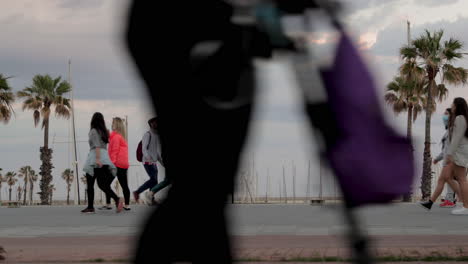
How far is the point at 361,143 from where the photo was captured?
75.8 inches

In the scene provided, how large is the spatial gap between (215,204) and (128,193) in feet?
43.3

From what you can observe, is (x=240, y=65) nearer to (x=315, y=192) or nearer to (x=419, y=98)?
(x=315, y=192)

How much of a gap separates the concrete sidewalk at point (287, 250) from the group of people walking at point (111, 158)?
247 inches

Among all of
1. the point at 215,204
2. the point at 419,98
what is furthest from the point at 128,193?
the point at 419,98

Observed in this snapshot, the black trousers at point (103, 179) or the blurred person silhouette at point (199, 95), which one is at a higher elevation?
the blurred person silhouette at point (199, 95)

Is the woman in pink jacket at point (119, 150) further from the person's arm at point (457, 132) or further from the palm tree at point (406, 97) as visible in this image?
the palm tree at point (406, 97)

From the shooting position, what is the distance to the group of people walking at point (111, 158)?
47.2 feet

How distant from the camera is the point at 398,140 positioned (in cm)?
193

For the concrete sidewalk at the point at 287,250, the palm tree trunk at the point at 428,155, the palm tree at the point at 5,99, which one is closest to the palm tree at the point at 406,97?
the palm tree trunk at the point at 428,155

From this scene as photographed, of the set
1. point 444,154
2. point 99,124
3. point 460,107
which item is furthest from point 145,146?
point 460,107

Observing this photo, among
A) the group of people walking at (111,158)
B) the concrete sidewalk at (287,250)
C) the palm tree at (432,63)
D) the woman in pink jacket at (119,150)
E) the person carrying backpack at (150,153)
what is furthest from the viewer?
the palm tree at (432,63)

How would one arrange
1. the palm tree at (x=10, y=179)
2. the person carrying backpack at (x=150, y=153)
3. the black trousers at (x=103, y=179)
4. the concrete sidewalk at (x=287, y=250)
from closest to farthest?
1. the concrete sidewalk at (x=287, y=250)
2. the black trousers at (x=103, y=179)
3. the person carrying backpack at (x=150, y=153)
4. the palm tree at (x=10, y=179)

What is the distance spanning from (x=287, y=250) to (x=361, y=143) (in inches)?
175

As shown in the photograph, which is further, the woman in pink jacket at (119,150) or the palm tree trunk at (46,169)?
the palm tree trunk at (46,169)
